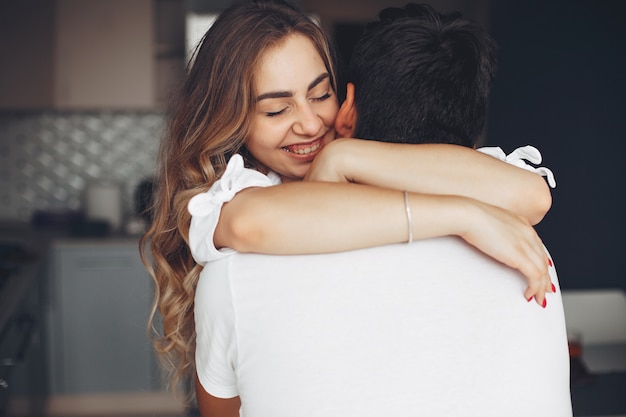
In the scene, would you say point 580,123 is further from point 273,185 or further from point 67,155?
point 67,155

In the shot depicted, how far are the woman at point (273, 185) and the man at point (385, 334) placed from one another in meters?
0.03

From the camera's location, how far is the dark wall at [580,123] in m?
2.83

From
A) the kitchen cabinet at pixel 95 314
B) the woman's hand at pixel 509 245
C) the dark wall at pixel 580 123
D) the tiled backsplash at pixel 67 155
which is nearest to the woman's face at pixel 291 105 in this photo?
the woman's hand at pixel 509 245


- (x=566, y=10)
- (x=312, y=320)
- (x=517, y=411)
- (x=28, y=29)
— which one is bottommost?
(x=517, y=411)

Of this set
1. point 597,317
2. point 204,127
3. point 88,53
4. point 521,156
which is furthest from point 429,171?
point 88,53

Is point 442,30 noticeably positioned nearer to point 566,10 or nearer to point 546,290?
point 546,290

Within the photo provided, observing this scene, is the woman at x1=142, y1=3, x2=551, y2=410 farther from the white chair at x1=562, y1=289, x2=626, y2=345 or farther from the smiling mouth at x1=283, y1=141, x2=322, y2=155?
the white chair at x1=562, y1=289, x2=626, y2=345

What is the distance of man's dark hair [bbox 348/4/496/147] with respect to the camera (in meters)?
1.02

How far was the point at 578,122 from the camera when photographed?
2.93 meters

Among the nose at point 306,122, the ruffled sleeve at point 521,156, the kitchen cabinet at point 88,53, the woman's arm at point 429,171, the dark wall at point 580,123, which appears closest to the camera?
the woman's arm at point 429,171

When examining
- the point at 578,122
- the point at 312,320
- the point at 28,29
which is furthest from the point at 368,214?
the point at 28,29

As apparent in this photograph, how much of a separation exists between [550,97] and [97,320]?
267 cm

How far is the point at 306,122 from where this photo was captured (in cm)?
123

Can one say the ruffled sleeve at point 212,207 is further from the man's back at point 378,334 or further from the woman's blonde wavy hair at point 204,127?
Result: the woman's blonde wavy hair at point 204,127
